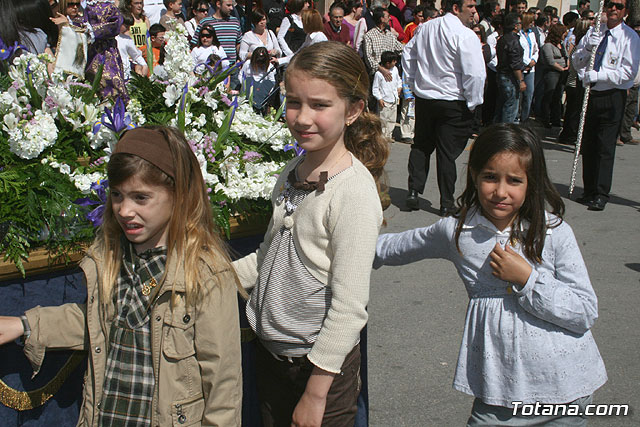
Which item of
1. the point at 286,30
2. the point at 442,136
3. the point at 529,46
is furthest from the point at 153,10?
the point at 529,46

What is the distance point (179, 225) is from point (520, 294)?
44.7 inches

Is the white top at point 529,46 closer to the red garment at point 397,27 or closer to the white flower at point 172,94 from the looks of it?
the red garment at point 397,27

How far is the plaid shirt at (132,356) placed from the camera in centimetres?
192

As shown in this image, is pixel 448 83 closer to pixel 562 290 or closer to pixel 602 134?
pixel 602 134

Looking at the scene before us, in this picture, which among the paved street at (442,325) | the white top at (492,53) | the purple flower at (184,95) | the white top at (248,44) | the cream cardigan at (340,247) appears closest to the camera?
the cream cardigan at (340,247)

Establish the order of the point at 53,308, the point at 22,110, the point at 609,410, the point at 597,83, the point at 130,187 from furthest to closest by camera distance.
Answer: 1. the point at 597,83
2. the point at 609,410
3. the point at 22,110
4. the point at 53,308
5. the point at 130,187

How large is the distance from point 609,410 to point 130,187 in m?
2.74

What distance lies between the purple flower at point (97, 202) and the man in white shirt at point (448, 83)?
15.0 feet

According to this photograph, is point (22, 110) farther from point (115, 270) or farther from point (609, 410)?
point (609, 410)

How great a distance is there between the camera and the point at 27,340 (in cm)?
196

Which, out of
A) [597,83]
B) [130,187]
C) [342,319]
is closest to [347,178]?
[342,319]

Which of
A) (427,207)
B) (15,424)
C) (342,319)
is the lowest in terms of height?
(427,207)

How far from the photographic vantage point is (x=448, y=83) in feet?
20.4

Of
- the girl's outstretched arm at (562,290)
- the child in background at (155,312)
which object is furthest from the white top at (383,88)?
the child in background at (155,312)
